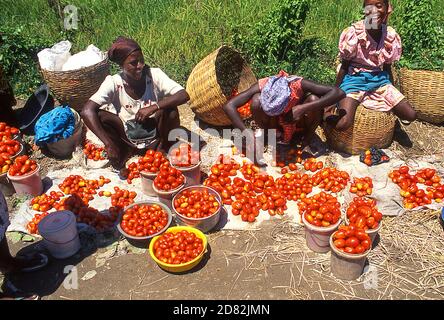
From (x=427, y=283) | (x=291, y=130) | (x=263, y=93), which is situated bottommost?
(x=427, y=283)

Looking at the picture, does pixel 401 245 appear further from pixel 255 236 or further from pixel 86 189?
pixel 86 189

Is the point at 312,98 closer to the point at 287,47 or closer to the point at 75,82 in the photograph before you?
the point at 287,47

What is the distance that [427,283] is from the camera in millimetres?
3334

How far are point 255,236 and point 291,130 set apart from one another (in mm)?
1362

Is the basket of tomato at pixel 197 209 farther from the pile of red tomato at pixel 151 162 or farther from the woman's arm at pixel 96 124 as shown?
the woman's arm at pixel 96 124

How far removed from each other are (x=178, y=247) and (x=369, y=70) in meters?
2.97

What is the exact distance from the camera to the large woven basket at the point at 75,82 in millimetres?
5418

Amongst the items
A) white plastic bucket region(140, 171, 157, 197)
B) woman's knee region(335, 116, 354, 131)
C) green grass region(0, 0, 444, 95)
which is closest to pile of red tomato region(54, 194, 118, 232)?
white plastic bucket region(140, 171, 157, 197)

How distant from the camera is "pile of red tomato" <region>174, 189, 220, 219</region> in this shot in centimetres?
373

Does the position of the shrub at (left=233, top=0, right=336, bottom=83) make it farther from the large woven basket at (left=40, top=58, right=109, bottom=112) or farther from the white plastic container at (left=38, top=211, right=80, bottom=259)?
the white plastic container at (left=38, top=211, right=80, bottom=259)

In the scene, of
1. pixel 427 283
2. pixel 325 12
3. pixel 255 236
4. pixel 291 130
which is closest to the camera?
pixel 427 283

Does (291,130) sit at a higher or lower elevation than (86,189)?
higher

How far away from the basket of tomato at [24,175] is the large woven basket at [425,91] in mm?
4466
